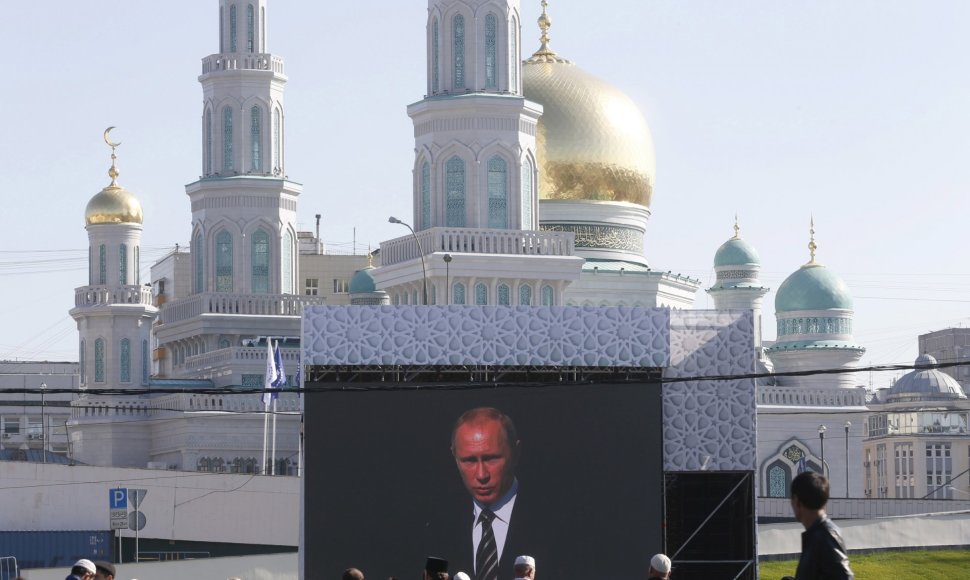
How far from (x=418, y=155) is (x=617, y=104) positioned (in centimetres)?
1100

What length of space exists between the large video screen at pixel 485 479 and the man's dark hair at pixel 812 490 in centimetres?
2579

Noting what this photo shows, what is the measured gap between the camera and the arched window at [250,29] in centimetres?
6191

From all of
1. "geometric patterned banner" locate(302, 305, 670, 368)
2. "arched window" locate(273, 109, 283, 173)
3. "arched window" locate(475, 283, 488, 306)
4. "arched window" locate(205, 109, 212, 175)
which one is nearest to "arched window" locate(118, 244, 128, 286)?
"arched window" locate(205, 109, 212, 175)

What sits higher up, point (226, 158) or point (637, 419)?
point (226, 158)

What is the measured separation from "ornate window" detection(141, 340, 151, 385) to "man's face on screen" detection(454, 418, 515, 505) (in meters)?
28.4

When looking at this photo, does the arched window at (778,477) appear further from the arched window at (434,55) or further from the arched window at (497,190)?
the arched window at (434,55)

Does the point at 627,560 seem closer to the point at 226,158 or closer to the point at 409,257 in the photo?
the point at 409,257

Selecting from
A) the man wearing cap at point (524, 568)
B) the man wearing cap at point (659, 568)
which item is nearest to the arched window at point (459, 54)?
the man wearing cap at point (524, 568)

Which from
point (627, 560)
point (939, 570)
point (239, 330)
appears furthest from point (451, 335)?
point (239, 330)

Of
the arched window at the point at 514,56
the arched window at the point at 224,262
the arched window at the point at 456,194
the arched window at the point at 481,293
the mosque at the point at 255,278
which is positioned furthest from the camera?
the arched window at the point at 224,262

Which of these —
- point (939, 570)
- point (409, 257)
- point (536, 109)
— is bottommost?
point (939, 570)

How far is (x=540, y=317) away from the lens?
37156 millimetres

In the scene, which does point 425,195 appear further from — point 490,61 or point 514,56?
point 514,56

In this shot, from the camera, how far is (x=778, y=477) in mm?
62656
